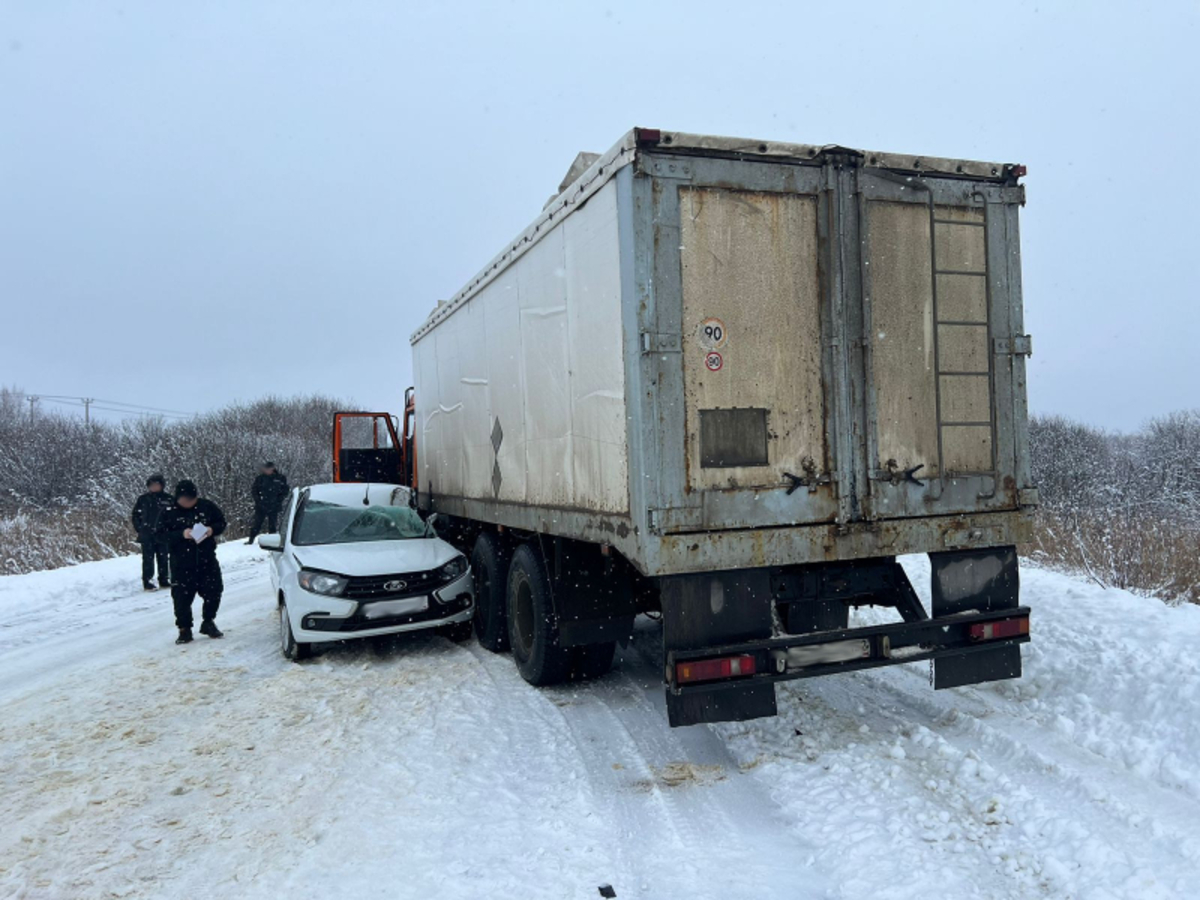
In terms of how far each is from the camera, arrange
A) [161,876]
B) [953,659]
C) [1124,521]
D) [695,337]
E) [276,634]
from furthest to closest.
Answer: [1124,521], [276,634], [953,659], [695,337], [161,876]

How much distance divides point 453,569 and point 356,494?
6.33ft

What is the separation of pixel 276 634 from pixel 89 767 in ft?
13.1

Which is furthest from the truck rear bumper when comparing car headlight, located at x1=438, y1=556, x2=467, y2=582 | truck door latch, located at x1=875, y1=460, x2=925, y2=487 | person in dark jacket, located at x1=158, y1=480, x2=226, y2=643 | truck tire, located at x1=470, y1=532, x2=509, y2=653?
person in dark jacket, located at x1=158, y1=480, x2=226, y2=643

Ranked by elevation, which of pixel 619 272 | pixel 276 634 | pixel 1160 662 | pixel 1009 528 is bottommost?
pixel 276 634

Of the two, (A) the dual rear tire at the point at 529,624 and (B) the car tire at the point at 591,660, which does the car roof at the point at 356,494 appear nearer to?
(A) the dual rear tire at the point at 529,624

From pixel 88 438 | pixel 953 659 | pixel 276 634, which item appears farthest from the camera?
pixel 88 438

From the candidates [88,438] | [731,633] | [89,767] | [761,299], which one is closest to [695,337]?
[761,299]

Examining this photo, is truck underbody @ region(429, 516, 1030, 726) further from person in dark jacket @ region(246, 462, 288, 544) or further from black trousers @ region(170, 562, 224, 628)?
person in dark jacket @ region(246, 462, 288, 544)

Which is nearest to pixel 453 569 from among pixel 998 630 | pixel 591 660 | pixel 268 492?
pixel 591 660

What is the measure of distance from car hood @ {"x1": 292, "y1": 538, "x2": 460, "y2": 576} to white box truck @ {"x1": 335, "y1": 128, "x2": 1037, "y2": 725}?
263cm

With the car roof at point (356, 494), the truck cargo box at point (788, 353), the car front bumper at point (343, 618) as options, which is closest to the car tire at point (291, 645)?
the car front bumper at point (343, 618)

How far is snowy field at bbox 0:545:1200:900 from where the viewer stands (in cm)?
329

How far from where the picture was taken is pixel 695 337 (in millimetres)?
4227

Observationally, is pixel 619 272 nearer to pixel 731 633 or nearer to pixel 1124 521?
pixel 731 633
